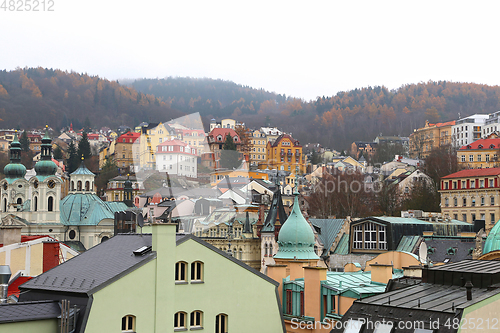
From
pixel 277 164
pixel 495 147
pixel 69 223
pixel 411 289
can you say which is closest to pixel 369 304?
pixel 411 289

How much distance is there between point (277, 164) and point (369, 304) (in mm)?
133863

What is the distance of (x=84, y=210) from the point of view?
81688 mm

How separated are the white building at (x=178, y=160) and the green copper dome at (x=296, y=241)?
9441 mm

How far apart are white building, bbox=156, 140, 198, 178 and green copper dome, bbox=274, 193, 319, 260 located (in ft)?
31.0

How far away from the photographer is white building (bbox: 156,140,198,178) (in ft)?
102

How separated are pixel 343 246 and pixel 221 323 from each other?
3907 centimetres

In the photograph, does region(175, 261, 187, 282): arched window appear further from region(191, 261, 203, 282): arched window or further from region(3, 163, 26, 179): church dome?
region(3, 163, 26, 179): church dome

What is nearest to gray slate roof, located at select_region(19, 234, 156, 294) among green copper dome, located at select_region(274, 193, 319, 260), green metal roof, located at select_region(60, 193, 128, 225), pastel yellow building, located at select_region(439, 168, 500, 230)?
green copper dome, located at select_region(274, 193, 319, 260)

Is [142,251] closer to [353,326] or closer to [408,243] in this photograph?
[353,326]

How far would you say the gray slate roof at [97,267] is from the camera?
19.2 meters

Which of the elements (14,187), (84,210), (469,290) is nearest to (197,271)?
(469,290)

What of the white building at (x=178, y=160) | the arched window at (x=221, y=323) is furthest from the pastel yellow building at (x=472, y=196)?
the arched window at (x=221, y=323)

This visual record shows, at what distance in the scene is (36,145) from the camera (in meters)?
166

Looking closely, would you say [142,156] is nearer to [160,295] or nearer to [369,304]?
[160,295]
